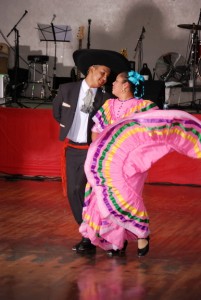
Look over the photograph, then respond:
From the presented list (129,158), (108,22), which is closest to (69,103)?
(129,158)

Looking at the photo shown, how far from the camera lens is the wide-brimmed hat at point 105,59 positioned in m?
4.87

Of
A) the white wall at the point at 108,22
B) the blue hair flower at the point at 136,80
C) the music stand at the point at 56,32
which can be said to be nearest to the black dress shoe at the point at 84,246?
the blue hair flower at the point at 136,80

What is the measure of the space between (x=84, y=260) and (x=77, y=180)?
2.06ft

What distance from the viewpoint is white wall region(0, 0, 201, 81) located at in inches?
537

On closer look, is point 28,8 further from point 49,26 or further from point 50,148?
point 50,148

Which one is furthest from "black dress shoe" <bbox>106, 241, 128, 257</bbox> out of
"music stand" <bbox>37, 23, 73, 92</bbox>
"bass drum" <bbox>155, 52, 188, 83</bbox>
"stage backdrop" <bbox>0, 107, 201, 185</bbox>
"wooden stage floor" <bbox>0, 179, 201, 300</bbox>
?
"music stand" <bbox>37, 23, 73, 92</bbox>

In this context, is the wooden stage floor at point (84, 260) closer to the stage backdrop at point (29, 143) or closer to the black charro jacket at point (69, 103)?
the black charro jacket at point (69, 103)

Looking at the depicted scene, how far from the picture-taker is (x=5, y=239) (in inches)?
200

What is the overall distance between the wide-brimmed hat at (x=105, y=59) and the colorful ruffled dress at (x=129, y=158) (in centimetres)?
52

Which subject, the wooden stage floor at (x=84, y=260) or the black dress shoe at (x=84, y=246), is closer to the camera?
the wooden stage floor at (x=84, y=260)

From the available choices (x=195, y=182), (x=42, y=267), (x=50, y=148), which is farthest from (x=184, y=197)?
(x=42, y=267)

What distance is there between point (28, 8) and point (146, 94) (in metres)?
5.35

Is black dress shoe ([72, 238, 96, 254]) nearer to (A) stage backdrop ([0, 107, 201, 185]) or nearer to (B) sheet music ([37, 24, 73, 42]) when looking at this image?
(A) stage backdrop ([0, 107, 201, 185])

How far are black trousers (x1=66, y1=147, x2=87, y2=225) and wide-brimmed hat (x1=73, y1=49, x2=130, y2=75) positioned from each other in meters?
0.63
